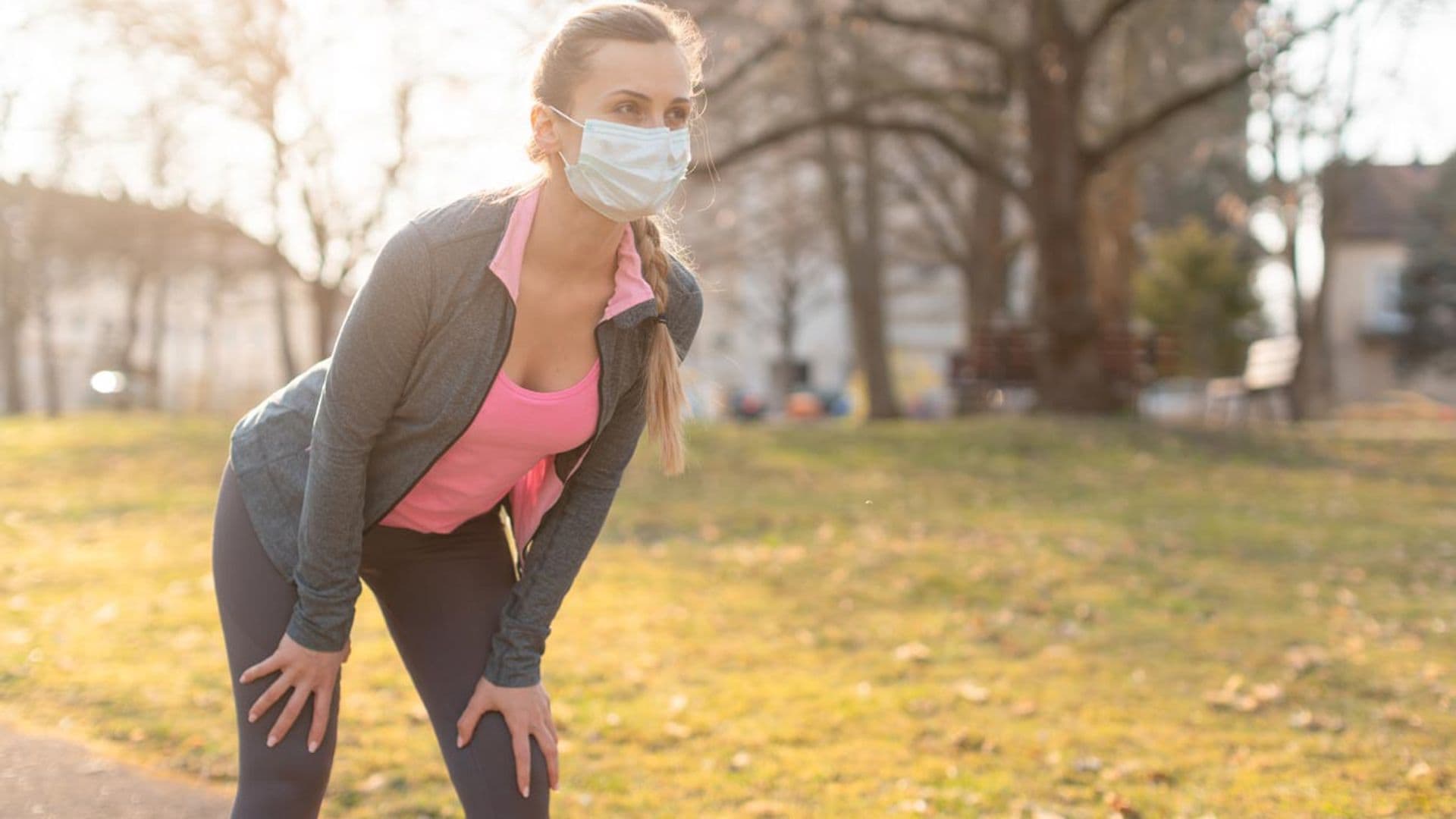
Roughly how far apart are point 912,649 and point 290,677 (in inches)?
187

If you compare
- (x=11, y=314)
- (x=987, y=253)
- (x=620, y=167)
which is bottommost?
(x=620, y=167)

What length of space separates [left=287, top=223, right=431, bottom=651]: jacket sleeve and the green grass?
2.00m

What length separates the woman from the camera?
268 centimetres

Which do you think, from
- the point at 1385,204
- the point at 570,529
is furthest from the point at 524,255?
the point at 1385,204

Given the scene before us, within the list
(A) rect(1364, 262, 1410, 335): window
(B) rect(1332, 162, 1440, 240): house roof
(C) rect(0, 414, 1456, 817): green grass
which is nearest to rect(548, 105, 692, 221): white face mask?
(C) rect(0, 414, 1456, 817): green grass

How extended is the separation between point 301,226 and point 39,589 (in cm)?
1928

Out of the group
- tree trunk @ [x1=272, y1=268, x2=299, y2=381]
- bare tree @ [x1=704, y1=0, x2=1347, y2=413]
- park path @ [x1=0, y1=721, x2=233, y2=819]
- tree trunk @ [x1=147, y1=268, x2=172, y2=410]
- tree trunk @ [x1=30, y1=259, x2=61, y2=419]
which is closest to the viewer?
park path @ [x1=0, y1=721, x2=233, y2=819]

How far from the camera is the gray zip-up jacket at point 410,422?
2.63 meters

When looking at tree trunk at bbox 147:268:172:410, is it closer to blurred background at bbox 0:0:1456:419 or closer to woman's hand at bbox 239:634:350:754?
blurred background at bbox 0:0:1456:419

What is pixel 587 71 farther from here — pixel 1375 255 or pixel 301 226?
pixel 1375 255

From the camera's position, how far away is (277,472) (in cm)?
289

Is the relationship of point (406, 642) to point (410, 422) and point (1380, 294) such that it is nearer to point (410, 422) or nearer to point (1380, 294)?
point (410, 422)

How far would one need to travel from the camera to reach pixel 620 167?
8.96 feet

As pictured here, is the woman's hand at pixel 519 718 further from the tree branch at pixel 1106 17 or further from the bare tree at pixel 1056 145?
the tree branch at pixel 1106 17
